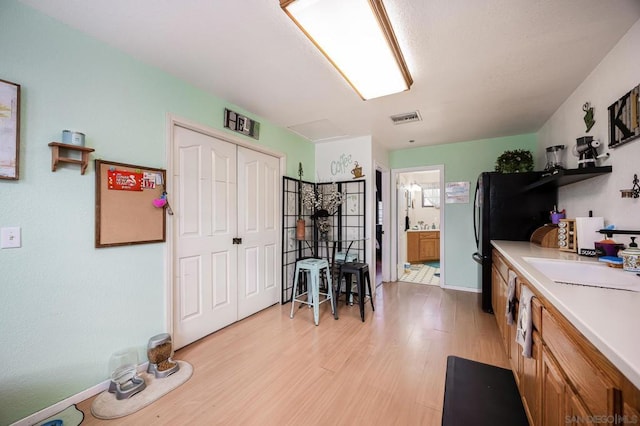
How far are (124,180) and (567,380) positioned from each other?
103 inches

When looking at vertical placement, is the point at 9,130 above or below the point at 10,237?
above

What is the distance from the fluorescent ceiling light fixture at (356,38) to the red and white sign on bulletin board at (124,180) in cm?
155

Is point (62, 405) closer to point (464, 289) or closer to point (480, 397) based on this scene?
point (480, 397)

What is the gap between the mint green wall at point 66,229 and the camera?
1401 mm

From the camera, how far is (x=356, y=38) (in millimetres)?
1539

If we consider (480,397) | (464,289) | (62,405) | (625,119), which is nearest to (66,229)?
(62,405)

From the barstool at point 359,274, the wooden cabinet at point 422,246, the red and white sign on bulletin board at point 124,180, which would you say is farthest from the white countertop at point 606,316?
the wooden cabinet at point 422,246

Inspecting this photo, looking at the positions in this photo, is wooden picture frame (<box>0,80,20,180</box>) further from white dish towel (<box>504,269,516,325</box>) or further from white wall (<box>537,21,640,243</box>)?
white wall (<box>537,21,640,243</box>)

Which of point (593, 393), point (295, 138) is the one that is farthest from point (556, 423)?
point (295, 138)

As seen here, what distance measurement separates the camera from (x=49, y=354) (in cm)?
151

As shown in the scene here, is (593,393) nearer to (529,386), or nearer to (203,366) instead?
(529,386)

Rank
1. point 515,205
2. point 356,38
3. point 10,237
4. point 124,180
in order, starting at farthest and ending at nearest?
point 515,205
point 124,180
point 356,38
point 10,237

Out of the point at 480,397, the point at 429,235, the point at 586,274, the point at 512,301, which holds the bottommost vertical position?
the point at 480,397

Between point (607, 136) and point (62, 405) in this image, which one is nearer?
point (62, 405)
